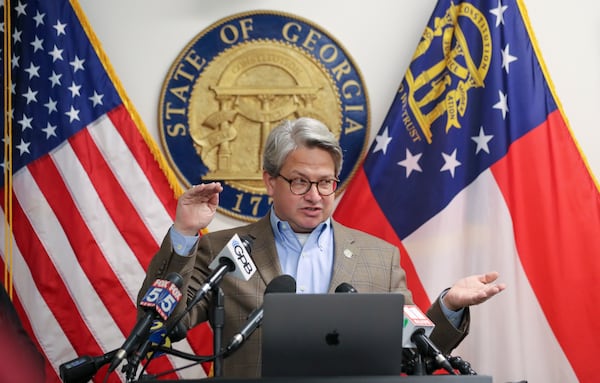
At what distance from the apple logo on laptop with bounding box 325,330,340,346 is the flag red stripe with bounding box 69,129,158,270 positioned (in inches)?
79.0

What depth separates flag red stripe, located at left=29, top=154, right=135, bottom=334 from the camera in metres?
3.38

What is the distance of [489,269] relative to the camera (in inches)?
127

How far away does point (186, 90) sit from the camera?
3551 millimetres

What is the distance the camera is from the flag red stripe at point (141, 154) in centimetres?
350

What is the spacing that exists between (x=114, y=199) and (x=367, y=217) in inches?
45.4

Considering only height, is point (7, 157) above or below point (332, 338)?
above

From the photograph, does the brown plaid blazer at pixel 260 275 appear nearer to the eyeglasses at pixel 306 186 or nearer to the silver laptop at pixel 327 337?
the eyeglasses at pixel 306 186

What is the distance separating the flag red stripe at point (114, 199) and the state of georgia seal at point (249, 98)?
283 millimetres

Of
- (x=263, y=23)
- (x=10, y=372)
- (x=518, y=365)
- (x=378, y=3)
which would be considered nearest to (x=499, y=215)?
(x=518, y=365)

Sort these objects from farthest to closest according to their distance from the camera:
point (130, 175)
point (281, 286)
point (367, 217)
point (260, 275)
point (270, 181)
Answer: point (130, 175) < point (367, 217) < point (270, 181) < point (260, 275) < point (281, 286)

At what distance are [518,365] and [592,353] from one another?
0.97 ft

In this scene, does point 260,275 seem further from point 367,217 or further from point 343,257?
point 367,217

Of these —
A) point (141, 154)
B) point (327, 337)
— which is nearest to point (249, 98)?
point (141, 154)

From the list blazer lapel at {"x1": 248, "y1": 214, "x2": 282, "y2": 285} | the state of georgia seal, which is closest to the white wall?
the state of georgia seal
